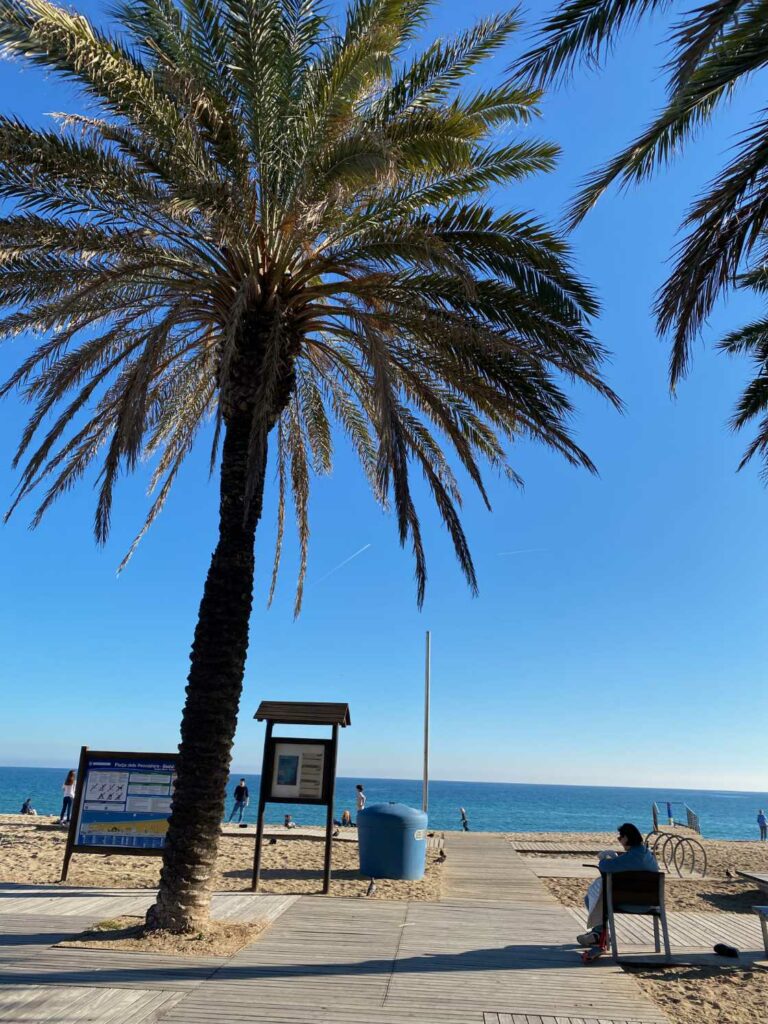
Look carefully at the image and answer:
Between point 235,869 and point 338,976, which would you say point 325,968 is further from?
point 235,869

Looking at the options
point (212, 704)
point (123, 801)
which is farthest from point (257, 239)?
point (123, 801)

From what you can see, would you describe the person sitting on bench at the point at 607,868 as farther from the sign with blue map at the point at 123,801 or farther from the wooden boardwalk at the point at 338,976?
the sign with blue map at the point at 123,801

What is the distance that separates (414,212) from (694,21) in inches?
165

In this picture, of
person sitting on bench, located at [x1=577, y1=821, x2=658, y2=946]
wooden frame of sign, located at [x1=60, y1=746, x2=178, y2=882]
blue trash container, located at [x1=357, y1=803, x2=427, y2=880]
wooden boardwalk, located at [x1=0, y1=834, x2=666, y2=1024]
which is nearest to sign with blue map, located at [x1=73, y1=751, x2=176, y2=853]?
wooden frame of sign, located at [x1=60, y1=746, x2=178, y2=882]

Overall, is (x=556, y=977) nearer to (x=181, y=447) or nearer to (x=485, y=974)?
(x=485, y=974)

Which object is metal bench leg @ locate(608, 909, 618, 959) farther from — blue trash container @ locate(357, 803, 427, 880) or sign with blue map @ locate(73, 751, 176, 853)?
sign with blue map @ locate(73, 751, 176, 853)

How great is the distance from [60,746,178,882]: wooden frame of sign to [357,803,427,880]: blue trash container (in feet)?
10.2

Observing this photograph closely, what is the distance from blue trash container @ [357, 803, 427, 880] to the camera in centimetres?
1146

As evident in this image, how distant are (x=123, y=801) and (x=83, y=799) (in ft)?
1.76

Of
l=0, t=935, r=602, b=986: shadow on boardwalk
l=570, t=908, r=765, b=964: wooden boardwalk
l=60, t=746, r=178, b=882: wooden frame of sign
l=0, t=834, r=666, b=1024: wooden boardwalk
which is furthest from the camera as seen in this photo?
l=60, t=746, r=178, b=882: wooden frame of sign

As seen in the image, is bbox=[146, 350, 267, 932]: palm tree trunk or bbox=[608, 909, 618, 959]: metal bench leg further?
bbox=[146, 350, 267, 932]: palm tree trunk

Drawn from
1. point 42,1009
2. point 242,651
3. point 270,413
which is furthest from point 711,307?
point 42,1009

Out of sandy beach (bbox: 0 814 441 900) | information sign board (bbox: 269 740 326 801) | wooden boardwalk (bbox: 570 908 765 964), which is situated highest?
information sign board (bbox: 269 740 326 801)

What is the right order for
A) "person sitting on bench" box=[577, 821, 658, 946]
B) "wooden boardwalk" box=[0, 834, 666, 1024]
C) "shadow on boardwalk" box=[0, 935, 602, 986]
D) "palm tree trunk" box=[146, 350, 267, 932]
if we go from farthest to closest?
"palm tree trunk" box=[146, 350, 267, 932] < "person sitting on bench" box=[577, 821, 658, 946] < "shadow on boardwalk" box=[0, 935, 602, 986] < "wooden boardwalk" box=[0, 834, 666, 1024]
